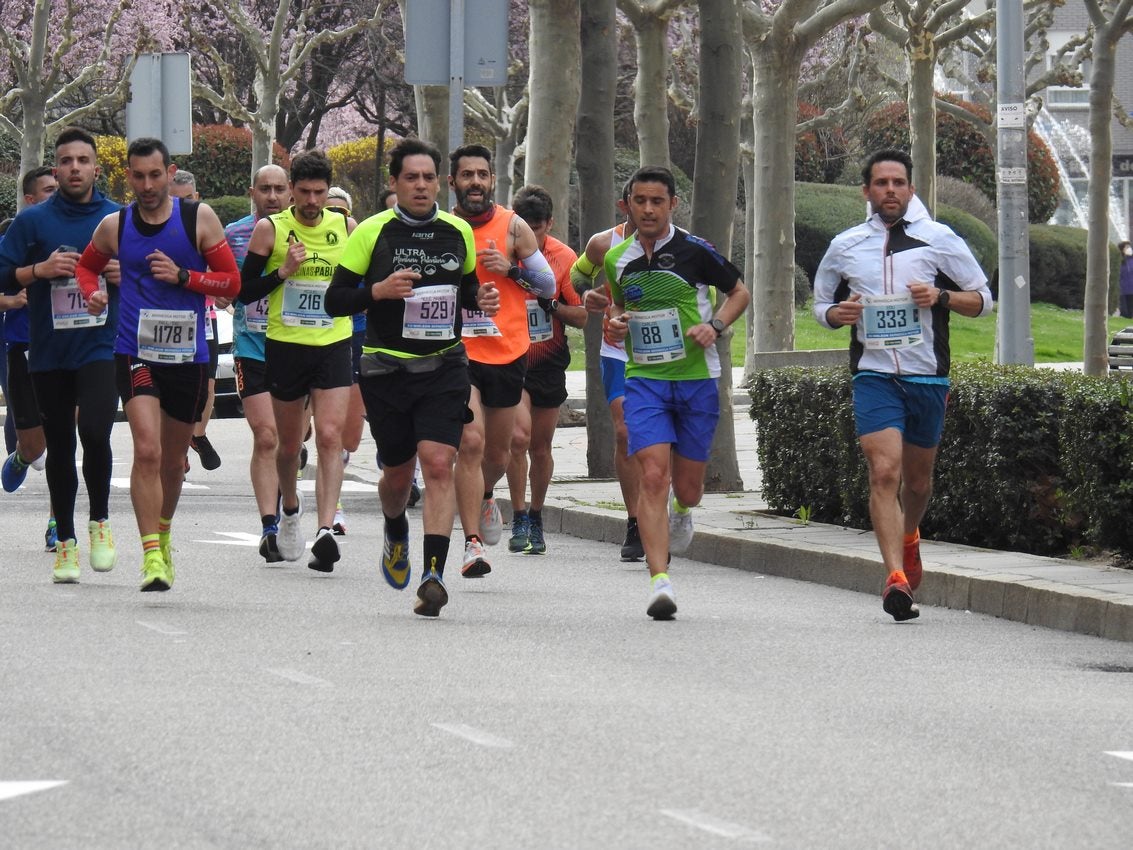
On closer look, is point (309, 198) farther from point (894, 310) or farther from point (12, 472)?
point (12, 472)

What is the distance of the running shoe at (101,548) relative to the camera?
33.5ft

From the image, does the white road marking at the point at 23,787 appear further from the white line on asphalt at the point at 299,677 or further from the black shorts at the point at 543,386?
the black shorts at the point at 543,386

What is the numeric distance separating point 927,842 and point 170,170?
224 inches

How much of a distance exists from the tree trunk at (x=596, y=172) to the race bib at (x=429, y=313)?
225 inches

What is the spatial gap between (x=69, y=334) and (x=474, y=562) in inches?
81.1

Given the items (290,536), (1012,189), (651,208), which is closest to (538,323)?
(290,536)

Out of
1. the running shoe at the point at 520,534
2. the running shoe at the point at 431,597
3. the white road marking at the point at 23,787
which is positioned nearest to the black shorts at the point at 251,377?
the running shoe at the point at 520,534

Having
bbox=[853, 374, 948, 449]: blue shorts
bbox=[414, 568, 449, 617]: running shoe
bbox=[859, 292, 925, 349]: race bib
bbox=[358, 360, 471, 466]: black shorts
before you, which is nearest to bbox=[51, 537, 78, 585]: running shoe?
bbox=[358, 360, 471, 466]: black shorts

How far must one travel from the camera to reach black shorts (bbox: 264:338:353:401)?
11.0 m

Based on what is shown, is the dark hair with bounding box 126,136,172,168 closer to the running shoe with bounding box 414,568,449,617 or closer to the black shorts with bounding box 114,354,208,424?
the black shorts with bounding box 114,354,208,424

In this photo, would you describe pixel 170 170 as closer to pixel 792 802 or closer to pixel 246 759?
pixel 246 759

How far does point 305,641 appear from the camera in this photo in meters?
8.41

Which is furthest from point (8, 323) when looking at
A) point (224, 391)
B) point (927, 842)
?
point (224, 391)

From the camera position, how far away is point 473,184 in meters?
10.9
